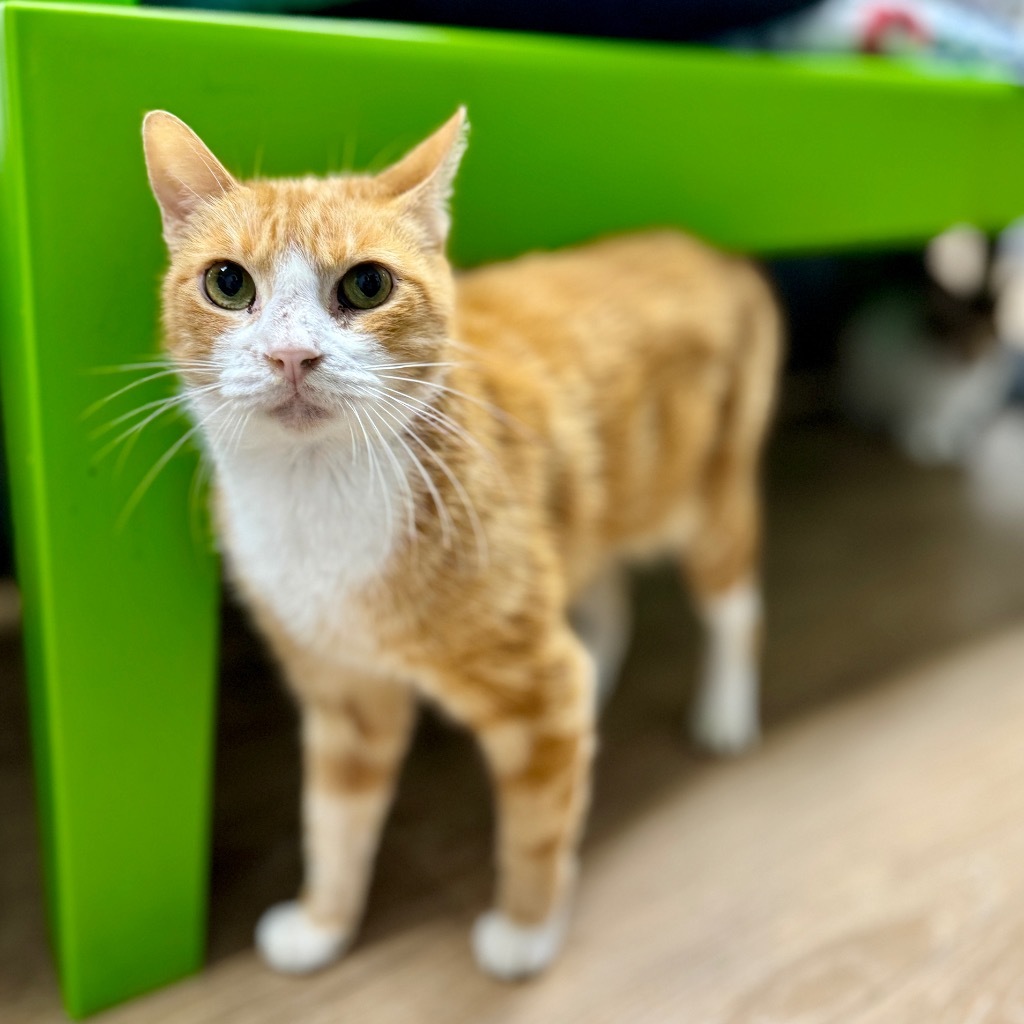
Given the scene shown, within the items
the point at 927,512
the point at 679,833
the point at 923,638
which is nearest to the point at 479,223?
the point at 679,833

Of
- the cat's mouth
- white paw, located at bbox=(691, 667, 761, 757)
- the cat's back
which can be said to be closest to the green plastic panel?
the cat's back

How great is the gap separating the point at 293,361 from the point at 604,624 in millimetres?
767

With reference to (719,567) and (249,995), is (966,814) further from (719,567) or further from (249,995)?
(249,995)

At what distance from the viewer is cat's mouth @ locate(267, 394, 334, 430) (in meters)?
0.58

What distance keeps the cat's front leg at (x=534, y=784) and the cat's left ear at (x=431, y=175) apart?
1.10 feet

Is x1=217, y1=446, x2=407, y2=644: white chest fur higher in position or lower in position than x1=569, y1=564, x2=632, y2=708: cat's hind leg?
higher

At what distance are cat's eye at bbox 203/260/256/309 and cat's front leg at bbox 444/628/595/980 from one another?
0.34 m

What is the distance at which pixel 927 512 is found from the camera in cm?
179

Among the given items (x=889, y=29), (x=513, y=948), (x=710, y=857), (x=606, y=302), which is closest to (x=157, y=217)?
(x=606, y=302)

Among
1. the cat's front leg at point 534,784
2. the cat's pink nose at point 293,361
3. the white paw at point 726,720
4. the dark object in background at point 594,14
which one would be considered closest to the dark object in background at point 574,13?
the dark object in background at point 594,14

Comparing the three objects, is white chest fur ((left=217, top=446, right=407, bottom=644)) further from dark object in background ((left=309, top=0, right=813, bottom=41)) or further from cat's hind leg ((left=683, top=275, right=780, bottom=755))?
cat's hind leg ((left=683, top=275, right=780, bottom=755))

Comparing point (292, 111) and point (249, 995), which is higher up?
point (292, 111)

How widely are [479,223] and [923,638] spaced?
936 mm

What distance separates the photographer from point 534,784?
0.83 meters
